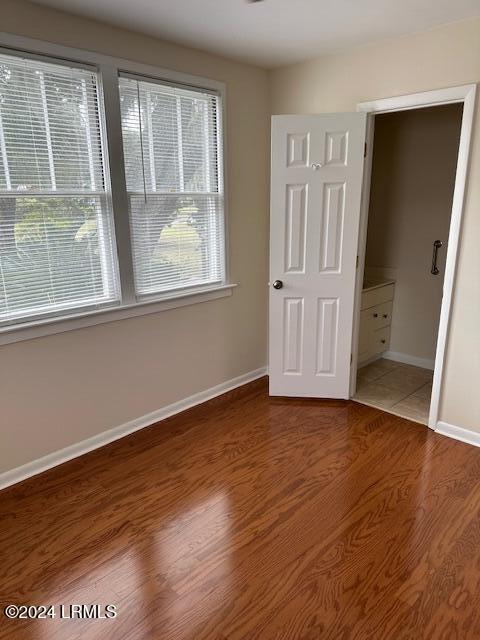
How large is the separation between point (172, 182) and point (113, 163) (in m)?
0.44

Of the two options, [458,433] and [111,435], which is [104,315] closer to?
[111,435]

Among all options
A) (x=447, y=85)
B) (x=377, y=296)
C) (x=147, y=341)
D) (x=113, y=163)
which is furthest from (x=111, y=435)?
(x=447, y=85)

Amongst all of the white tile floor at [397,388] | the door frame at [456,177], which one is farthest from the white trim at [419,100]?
the white tile floor at [397,388]

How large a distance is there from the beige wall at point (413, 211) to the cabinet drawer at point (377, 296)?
0.12 m

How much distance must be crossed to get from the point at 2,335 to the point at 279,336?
1.89 metres

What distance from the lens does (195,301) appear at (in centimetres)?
311

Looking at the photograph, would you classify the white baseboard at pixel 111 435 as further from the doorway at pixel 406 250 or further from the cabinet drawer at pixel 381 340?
the cabinet drawer at pixel 381 340

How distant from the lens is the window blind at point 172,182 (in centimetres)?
259

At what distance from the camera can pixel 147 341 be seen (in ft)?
9.49

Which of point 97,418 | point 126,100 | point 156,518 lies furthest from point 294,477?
point 126,100

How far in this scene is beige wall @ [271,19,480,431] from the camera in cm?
238

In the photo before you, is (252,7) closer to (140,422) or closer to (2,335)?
(2,335)

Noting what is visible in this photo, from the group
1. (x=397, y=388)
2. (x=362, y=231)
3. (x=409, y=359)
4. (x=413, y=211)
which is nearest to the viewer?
(x=362, y=231)

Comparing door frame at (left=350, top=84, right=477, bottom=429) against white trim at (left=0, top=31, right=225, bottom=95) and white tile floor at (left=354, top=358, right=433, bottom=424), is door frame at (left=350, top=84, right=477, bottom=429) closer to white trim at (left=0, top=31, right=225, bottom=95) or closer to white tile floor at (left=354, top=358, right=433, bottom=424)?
white tile floor at (left=354, top=358, right=433, bottom=424)
